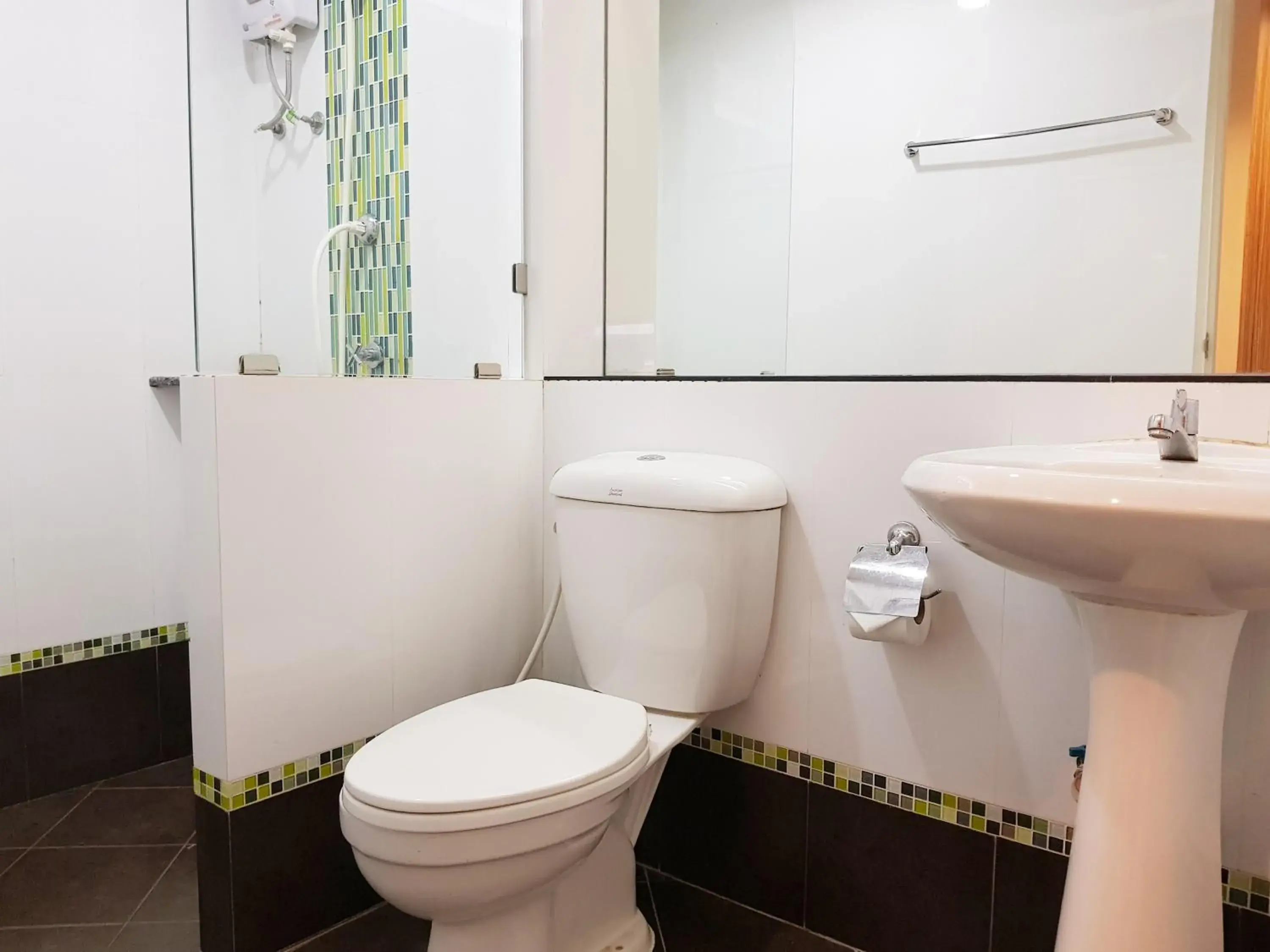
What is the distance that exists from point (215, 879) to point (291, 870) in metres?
0.11

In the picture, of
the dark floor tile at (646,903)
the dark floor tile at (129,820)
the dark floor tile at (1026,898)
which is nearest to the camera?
the dark floor tile at (1026,898)

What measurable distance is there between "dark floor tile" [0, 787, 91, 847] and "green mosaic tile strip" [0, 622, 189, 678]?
0.29m

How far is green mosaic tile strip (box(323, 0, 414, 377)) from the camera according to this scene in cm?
167

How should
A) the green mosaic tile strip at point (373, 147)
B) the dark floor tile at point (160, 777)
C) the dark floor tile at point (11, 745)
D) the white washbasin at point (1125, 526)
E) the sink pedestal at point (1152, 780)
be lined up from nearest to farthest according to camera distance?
the white washbasin at point (1125, 526) → the sink pedestal at point (1152, 780) → the green mosaic tile strip at point (373, 147) → the dark floor tile at point (11, 745) → the dark floor tile at point (160, 777)

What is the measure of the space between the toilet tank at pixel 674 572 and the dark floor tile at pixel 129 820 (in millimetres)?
966

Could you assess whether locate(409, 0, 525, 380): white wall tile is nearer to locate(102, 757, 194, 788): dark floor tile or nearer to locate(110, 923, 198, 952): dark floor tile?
locate(110, 923, 198, 952): dark floor tile

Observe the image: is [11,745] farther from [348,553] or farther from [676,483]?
[676,483]

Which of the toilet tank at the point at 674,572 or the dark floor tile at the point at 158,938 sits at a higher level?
the toilet tank at the point at 674,572

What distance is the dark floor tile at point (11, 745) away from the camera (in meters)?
1.90

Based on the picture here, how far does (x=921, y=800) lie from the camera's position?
1431 millimetres

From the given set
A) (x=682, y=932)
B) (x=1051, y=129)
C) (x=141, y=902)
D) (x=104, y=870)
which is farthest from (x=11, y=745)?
(x=1051, y=129)

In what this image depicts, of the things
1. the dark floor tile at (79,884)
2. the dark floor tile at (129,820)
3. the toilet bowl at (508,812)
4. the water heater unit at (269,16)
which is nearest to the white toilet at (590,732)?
the toilet bowl at (508,812)

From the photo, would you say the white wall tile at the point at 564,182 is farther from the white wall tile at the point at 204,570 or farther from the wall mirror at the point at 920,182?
the white wall tile at the point at 204,570

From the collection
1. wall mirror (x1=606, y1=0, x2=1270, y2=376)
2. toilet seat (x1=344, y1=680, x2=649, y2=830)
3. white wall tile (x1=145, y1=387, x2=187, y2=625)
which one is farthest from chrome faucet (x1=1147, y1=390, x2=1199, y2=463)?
white wall tile (x1=145, y1=387, x2=187, y2=625)
